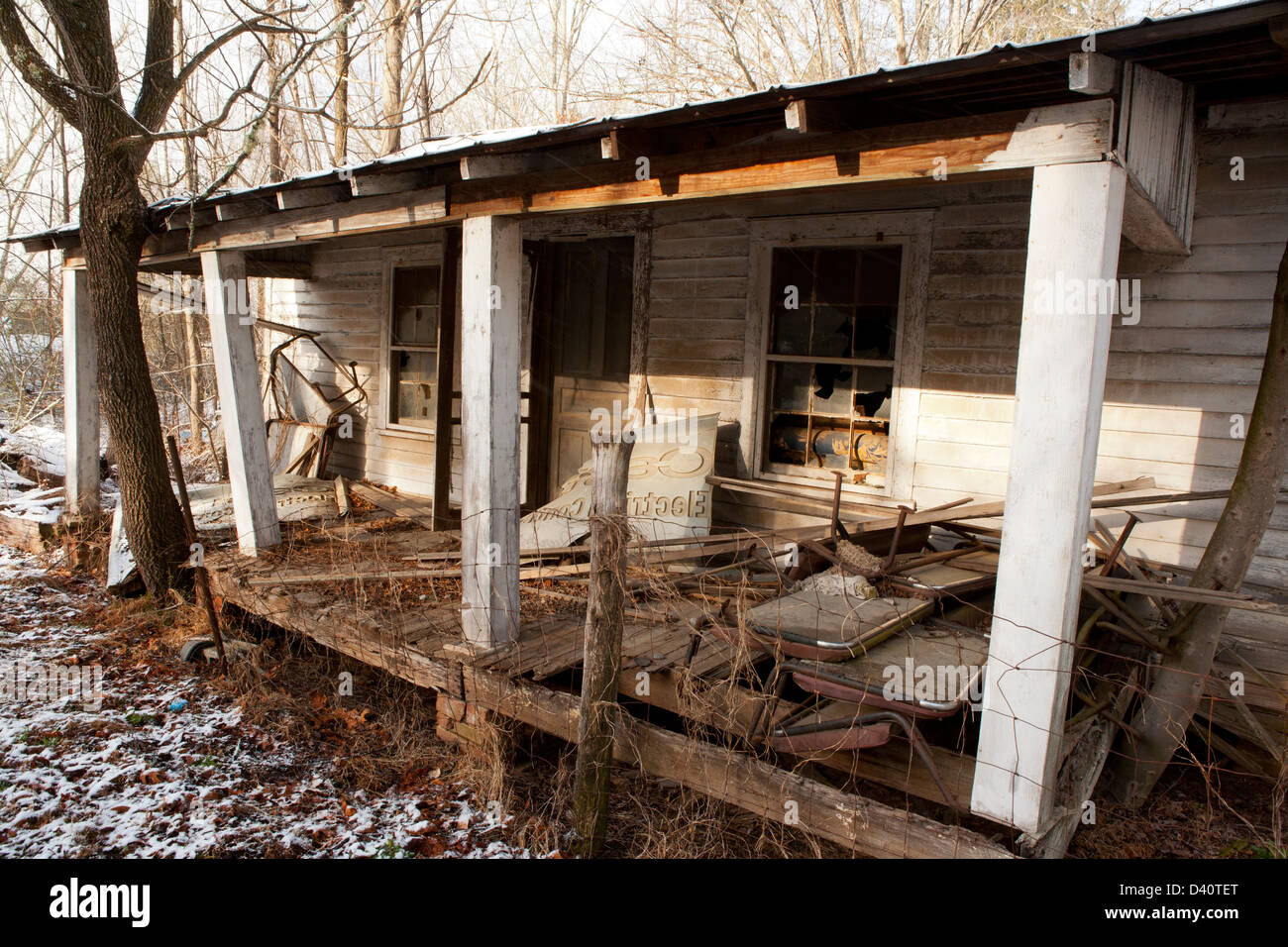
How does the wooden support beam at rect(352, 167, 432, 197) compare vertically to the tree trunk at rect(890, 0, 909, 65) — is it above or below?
below

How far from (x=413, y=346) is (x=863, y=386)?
5.12 m

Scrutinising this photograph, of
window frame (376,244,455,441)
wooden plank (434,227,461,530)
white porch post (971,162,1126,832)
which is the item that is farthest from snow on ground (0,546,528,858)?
window frame (376,244,455,441)

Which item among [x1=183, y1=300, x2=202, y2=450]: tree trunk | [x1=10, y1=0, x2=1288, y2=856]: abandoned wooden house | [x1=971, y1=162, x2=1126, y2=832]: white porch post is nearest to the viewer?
[x1=971, y1=162, x2=1126, y2=832]: white porch post

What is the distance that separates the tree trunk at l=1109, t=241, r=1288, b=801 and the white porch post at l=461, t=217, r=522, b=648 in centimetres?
325

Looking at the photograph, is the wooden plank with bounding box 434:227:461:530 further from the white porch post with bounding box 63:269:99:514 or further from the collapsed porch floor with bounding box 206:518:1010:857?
the white porch post with bounding box 63:269:99:514

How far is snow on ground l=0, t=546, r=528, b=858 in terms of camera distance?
13.0 feet

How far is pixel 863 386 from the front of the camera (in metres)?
5.95

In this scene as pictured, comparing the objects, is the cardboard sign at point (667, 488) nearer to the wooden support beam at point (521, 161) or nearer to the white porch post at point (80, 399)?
the wooden support beam at point (521, 161)

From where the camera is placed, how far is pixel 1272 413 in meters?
3.88

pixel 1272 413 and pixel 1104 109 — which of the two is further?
pixel 1272 413

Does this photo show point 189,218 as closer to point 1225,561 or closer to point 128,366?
point 128,366
